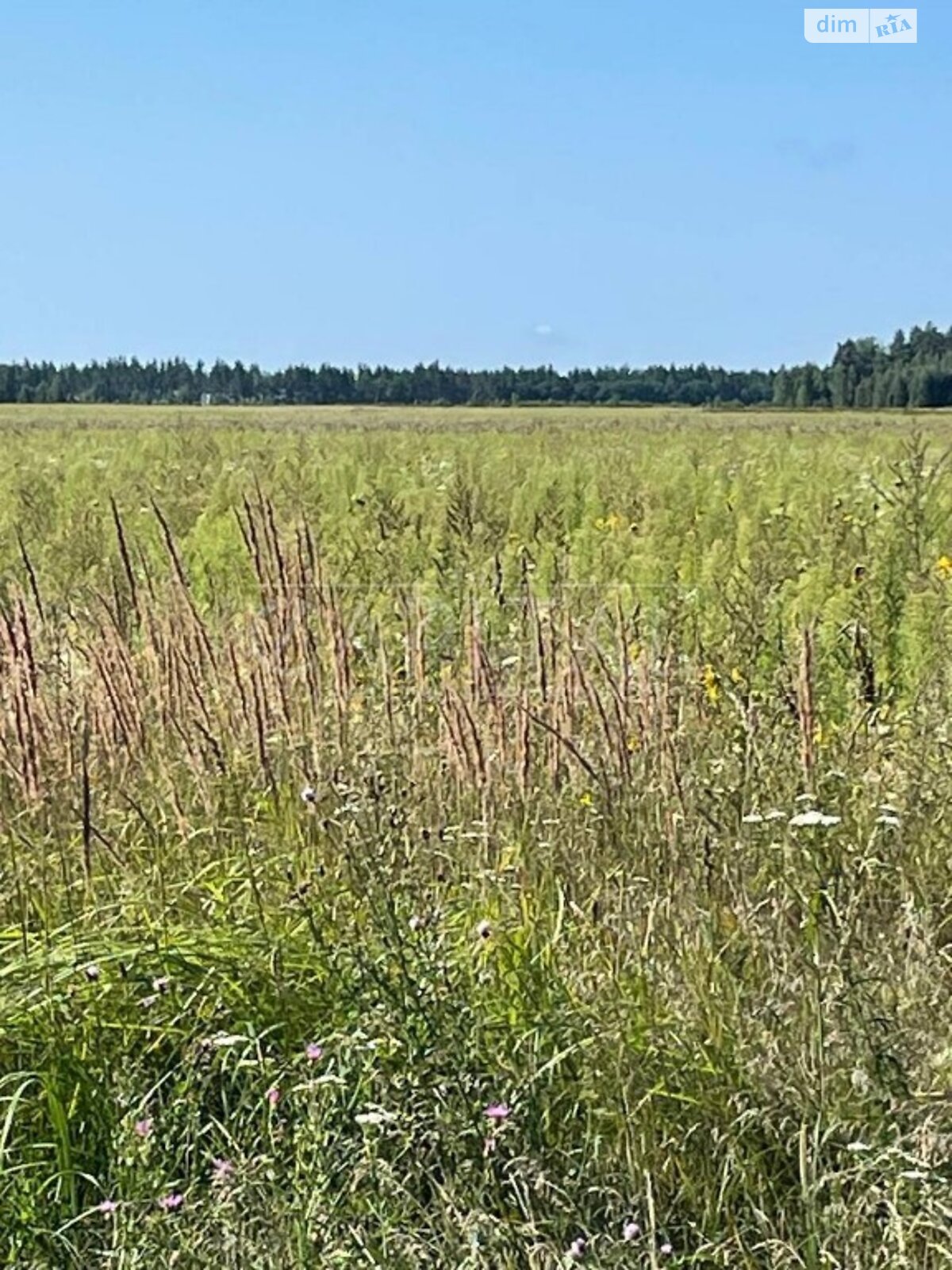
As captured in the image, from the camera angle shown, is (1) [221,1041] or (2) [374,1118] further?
(1) [221,1041]

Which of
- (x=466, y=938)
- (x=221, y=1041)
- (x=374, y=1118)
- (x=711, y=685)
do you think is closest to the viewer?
(x=374, y=1118)

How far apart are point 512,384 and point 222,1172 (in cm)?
8500

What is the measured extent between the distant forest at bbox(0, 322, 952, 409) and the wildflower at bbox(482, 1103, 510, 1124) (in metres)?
72.1

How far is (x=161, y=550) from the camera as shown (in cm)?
872

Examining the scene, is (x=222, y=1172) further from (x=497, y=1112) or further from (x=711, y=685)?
(x=711, y=685)

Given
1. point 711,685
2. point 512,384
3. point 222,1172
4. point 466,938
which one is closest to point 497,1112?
point 222,1172

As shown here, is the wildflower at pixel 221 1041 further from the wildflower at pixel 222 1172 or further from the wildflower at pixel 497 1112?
the wildflower at pixel 497 1112

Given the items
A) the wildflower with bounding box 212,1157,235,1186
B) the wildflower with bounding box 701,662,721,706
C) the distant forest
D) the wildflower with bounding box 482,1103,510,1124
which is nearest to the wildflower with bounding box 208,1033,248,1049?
the wildflower with bounding box 212,1157,235,1186

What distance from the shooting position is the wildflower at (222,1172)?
1.97 metres

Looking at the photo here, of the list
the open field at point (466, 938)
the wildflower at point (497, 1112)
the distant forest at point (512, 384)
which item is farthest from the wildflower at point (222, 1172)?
the distant forest at point (512, 384)

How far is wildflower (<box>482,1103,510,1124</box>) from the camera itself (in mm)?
2031

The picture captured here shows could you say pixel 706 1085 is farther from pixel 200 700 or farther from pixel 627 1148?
pixel 200 700

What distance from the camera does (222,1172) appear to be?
77.9 inches

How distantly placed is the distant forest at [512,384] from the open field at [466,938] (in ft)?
232
